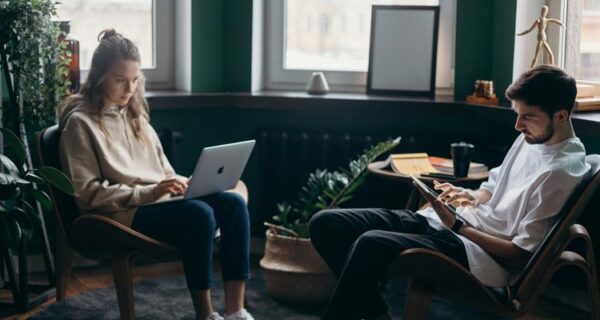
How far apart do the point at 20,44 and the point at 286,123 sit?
1.41 meters

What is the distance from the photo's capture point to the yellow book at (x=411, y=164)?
3.46m

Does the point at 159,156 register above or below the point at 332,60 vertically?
below

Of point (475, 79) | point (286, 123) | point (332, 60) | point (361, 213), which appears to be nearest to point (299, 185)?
point (286, 123)

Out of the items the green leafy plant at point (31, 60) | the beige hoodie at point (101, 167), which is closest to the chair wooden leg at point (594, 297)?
the beige hoodie at point (101, 167)

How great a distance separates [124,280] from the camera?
309 centimetres

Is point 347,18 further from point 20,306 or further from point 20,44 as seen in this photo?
point 20,306

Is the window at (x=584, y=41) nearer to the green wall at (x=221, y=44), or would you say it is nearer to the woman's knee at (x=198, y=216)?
the green wall at (x=221, y=44)

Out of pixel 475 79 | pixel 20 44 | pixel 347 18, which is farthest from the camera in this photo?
pixel 347 18

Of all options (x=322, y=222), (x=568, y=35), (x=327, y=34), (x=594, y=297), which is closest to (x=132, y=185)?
(x=322, y=222)

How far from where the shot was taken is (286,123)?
4.38 m

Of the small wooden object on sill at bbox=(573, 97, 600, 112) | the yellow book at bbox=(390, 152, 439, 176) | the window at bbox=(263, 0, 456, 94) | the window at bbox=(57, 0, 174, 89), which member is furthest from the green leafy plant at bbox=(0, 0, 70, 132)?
the small wooden object on sill at bbox=(573, 97, 600, 112)

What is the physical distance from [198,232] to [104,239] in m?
0.32

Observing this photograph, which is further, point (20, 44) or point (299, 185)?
point (299, 185)

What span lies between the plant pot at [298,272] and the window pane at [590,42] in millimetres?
1354
